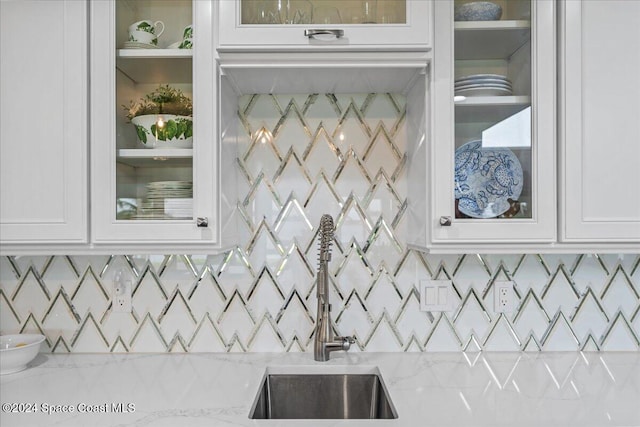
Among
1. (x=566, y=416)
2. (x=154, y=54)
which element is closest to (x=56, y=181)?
(x=154, y=54)

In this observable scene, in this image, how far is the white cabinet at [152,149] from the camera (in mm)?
1235

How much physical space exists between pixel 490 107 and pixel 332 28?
1.67ft

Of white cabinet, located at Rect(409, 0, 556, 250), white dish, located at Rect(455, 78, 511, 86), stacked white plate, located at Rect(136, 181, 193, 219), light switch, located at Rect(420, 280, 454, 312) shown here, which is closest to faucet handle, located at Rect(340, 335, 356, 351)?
light switch, located at Rect(420, 280, 454, 312)

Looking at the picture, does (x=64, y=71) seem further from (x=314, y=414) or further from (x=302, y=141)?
(x=314, y=414)

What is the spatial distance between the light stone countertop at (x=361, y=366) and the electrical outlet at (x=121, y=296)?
162 mm

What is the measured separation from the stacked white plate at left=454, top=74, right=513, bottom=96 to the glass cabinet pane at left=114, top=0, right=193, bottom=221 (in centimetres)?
78

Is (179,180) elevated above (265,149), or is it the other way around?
(265,149)

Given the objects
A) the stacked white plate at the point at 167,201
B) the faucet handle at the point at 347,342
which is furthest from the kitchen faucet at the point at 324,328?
the stacked white plate at the point at 167,201

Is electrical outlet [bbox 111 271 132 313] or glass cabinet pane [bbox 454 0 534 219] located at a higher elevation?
glass cabinet pane [bbox 454 0 534 219]

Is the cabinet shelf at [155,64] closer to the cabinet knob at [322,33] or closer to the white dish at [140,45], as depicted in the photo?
the white dish at [140,45]

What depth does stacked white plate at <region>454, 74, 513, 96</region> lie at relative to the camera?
1.25 meters

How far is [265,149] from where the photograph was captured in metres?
1.55

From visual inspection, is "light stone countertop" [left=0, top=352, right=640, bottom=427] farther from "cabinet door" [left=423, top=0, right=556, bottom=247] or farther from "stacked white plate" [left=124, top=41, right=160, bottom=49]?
"stacked white plate" [left=124, top=41, right=160, bottom=49]

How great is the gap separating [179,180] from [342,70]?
570 mm
